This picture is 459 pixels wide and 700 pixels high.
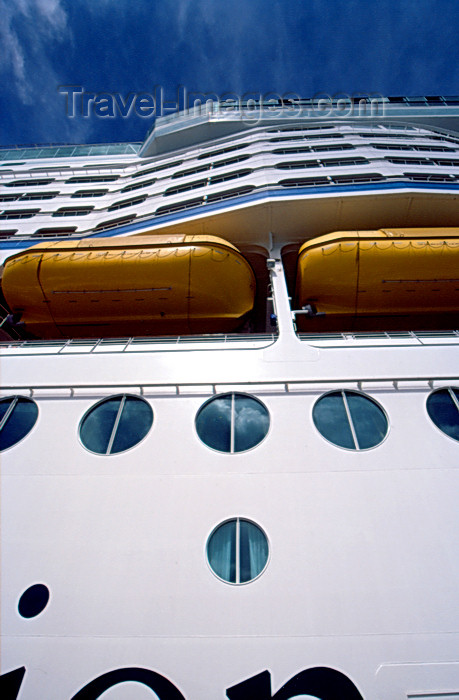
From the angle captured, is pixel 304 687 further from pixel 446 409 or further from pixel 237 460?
pixel 446 409

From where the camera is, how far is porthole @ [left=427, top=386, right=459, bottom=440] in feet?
16.4

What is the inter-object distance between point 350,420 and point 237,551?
248cm

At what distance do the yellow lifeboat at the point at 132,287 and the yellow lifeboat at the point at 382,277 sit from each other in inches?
68.7

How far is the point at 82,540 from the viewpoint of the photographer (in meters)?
4.02

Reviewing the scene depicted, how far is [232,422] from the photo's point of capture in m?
5.12

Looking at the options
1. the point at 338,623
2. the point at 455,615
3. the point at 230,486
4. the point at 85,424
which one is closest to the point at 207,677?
the point at 338,623

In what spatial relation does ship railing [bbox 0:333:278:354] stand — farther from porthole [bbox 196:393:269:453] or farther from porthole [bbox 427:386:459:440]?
porthole [bbox 427:386:459:440]

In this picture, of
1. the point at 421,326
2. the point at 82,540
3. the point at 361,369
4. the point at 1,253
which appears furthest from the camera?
the point at 1,253

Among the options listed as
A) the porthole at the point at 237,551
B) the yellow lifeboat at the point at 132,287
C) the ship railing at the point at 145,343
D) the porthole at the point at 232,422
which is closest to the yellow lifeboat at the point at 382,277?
the yellow lifeboat at the point at 132,287

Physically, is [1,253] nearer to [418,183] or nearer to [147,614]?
[147,614]

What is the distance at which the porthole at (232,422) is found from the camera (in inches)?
192

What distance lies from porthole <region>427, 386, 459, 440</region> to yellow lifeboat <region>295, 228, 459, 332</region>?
2.93 meters

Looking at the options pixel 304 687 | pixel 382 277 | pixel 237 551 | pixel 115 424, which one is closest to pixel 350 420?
pixel 237 551

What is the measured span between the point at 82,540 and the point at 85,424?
1751mm
